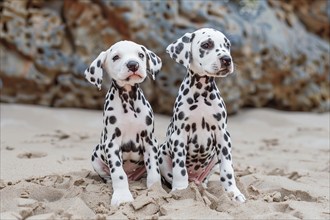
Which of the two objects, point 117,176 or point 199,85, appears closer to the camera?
point 117,176

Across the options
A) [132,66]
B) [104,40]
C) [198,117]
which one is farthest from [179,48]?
[104,40]

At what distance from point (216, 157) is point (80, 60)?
172 inches

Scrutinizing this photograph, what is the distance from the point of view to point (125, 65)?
351cm

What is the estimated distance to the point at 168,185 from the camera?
393 cm

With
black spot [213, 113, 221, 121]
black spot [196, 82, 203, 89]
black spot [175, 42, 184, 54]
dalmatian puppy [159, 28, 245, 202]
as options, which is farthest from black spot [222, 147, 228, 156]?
black spot [175, 42, 184, 54]

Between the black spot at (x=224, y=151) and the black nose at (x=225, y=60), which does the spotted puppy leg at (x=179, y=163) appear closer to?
the black spot at (x=224, y=151)

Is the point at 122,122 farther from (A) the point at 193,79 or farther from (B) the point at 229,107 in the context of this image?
(B) the point at 229,107

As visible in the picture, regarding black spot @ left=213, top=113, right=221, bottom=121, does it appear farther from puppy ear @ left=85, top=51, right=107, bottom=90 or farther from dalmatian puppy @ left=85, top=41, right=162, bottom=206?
puppy ear @ left=85, top=51, right=107, bottom=90

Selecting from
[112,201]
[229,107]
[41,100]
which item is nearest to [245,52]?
[229,107]

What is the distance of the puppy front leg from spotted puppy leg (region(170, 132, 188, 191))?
0.35 m

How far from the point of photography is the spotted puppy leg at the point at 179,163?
3643mm

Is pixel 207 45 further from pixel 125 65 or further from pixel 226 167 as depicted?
pixel 226 167

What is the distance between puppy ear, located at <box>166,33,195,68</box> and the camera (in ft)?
12.0

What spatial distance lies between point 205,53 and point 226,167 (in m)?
0.82
